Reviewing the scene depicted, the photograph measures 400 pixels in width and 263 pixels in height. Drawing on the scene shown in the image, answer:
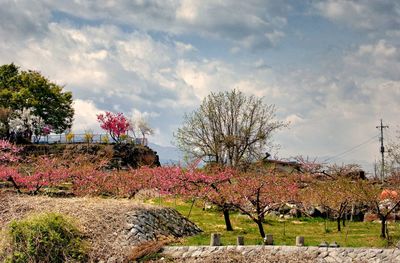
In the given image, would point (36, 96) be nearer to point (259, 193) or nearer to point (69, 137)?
point (69, 137)

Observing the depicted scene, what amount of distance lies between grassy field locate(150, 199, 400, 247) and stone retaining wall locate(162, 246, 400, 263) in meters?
2.30

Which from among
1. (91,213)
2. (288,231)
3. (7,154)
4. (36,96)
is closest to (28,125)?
(36,96)

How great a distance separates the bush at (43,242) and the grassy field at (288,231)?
461 cm

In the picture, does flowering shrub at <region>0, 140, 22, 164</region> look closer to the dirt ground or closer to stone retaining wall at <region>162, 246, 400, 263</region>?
the dirt ground

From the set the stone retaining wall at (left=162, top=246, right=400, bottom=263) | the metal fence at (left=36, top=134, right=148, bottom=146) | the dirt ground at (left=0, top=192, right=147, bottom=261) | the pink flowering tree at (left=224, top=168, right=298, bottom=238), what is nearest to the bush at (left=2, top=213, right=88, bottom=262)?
the dirt ground at (left=0, top=192, right=147, bottom=261)

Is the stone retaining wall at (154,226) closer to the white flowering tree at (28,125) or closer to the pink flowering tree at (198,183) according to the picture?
the pink flowering tree at (198,183)

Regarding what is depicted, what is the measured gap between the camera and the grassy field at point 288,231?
23.5m

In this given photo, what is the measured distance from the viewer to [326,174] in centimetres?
3550

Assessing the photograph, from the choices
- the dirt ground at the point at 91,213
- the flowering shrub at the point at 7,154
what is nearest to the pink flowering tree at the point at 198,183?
the dirt ground at the point at 91,213

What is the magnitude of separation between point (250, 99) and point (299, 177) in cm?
2328

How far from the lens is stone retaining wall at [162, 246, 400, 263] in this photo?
17484mm

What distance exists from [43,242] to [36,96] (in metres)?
51.0

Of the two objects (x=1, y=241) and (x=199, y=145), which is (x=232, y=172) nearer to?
(x=1, y=241)

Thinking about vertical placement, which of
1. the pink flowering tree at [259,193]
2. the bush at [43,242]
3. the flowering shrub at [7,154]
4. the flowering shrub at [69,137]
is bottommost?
the bush at [43,242]
